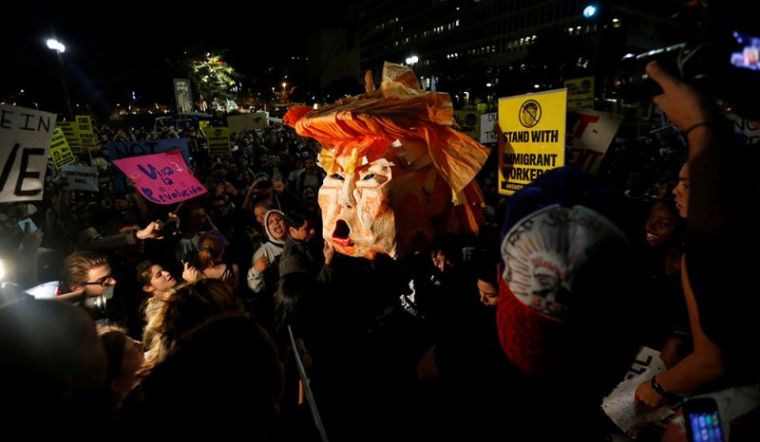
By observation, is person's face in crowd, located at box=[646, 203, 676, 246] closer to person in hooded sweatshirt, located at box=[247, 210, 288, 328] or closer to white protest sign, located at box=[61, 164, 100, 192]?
person in hooded sweatshirt, located at box=[247, 210, 288, 328]

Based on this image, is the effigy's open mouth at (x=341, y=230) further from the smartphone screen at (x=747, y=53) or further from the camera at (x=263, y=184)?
the camera at (x=263, y=184)

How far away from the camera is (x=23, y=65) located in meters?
29.1

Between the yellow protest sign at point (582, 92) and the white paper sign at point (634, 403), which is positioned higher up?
the yellow protest sign at point (582, 92)

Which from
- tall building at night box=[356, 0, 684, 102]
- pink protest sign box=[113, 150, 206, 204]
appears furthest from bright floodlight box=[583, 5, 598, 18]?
pink protest sign box=[113, 150, 206, 204]

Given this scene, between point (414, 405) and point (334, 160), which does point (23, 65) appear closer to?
point (334, 160)

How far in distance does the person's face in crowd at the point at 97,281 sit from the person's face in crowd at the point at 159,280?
0.35 m

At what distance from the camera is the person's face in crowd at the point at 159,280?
3.80m

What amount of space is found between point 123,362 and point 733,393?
3.08 m

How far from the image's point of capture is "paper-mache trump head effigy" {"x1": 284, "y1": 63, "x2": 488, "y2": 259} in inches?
118

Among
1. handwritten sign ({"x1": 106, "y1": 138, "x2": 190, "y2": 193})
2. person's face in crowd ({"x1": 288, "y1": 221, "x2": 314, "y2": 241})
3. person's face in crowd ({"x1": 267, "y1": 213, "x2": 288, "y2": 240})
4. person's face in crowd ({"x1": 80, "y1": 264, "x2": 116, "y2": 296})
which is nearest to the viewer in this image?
person's face in crowd ({"x1": 80, "y1": 264, "x2": 116, "y2": 296})

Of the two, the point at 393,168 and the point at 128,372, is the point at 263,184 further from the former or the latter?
the point at 128,372

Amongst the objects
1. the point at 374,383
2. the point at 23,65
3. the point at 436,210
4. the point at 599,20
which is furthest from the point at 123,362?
the point at 23,65

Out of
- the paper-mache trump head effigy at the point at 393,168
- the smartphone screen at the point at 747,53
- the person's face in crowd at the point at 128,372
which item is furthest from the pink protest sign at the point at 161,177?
the smartphone screen at the point at 747,53

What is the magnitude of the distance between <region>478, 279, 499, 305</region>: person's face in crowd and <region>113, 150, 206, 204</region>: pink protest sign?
502 cm
